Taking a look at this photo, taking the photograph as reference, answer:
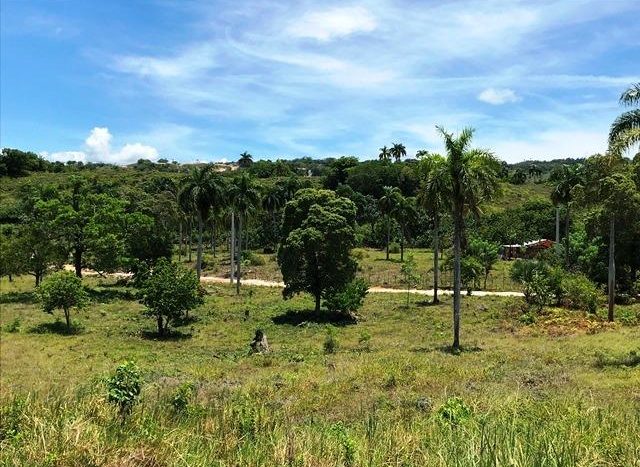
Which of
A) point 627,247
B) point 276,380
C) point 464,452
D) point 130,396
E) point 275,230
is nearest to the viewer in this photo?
point 464,452

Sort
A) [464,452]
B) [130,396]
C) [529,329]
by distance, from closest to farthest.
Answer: [464,452], [130,396], [529,329]

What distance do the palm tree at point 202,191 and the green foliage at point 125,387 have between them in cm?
4062

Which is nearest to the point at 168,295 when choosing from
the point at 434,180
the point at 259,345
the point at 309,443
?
the point at 259,345

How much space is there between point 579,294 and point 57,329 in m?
34.7

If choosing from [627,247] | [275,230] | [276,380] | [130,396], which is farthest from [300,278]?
[275,230]

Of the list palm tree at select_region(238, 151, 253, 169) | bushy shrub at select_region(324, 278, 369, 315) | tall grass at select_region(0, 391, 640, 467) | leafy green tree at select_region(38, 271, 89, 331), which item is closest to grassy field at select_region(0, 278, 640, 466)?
tall grass at select_region(0, 391, 640, 467)

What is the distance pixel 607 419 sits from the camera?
7.17m

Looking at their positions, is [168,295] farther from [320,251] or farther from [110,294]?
Answer: [110,294]

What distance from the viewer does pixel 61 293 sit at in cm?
3394

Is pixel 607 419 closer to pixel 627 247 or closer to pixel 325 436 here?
pixel 325 436

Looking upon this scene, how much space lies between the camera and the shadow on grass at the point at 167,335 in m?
33.3

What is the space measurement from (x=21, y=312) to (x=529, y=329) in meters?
35.1

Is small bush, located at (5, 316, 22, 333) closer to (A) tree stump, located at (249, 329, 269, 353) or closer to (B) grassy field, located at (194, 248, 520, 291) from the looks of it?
(A) tree stump, located at (249, 329, 269, 353)

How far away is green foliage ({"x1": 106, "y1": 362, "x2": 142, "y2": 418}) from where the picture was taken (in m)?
9.40
